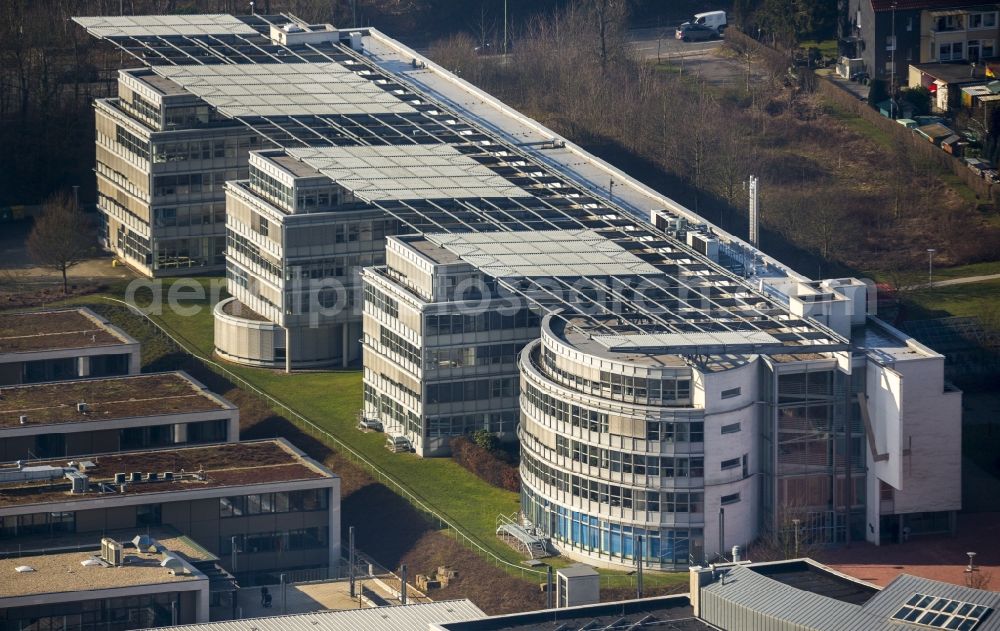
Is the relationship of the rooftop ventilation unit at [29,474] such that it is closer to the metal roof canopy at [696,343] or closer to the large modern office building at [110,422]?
the large modern office building at [110,422]

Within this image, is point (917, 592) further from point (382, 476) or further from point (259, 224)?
point (259, 224)

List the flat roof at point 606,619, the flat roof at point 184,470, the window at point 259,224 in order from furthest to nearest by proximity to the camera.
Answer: the window at point 259,224, the flat roof at point 184,470, the flat roof at point 606,619

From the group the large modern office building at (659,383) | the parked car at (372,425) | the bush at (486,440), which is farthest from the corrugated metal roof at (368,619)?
the parked car at (372,425)

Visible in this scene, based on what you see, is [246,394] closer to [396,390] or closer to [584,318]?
[396,390]

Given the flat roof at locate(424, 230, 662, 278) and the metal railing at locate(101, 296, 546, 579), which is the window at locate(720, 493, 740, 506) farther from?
the flat roof at locate(424, 230, 662, 278)

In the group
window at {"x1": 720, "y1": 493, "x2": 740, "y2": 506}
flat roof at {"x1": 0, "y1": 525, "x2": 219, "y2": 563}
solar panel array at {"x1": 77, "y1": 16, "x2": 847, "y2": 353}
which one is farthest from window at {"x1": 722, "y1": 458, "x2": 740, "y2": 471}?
flat roof at {"x1": 0, "y1": 525, "x2": 219, "y2": 563}

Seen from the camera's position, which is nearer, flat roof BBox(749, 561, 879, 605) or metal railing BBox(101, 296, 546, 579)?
flat roof BBox(749, 561, 879, 605)
